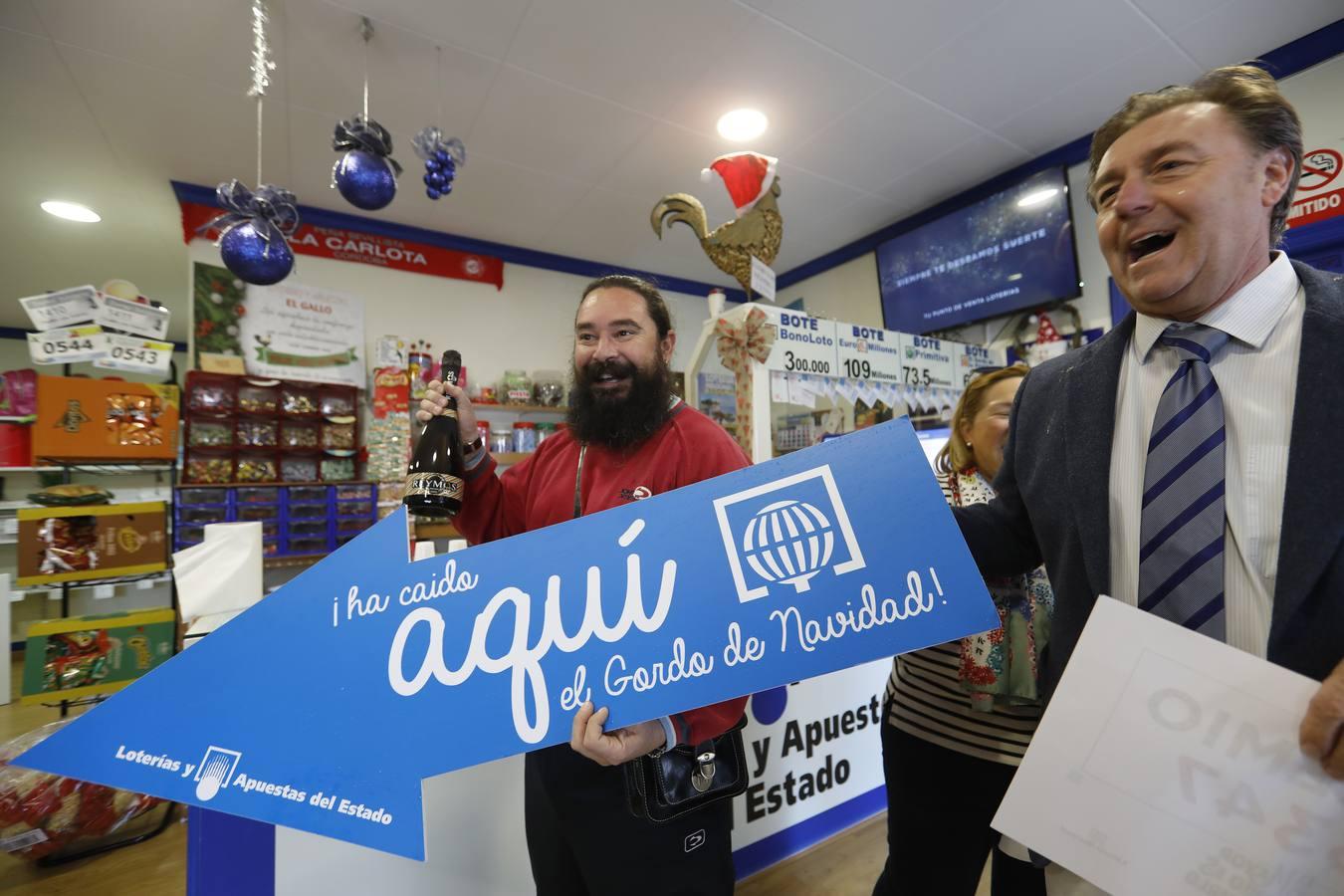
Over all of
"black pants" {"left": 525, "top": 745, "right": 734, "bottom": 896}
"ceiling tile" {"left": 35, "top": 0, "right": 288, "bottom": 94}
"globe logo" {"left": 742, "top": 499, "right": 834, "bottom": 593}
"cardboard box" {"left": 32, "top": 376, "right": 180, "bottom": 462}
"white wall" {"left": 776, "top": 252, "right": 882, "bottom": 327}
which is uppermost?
"ceiling tile" {"left": 35, "top": 0, "right": 288, "bottom": 94}

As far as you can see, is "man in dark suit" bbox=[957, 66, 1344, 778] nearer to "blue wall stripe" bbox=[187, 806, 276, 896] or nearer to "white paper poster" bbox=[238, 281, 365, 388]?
"blue wall stripe" bbox=[187, 806, 276, 896]

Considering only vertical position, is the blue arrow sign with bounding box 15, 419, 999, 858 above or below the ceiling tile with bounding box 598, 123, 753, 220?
below

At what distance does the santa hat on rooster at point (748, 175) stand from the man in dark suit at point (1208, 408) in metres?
1.56

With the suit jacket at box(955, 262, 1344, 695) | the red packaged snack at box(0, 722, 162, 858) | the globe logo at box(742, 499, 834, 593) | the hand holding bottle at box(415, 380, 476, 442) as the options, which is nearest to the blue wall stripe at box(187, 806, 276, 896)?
the hand holding bottle at box(415, 380, 476, 442)

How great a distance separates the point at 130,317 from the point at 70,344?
0.75 feet

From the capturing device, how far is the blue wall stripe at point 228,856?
3.04 ft

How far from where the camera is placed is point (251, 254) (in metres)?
2.07

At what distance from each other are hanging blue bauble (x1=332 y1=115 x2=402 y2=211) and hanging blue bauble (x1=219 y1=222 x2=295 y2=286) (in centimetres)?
39

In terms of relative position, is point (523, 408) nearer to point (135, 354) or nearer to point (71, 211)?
point (135, 354)

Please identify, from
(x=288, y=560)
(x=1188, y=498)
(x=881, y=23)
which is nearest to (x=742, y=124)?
(x=881, y=23)

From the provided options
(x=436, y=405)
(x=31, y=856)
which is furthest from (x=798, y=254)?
(x=31, y=856)

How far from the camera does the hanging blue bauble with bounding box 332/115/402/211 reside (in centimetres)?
200

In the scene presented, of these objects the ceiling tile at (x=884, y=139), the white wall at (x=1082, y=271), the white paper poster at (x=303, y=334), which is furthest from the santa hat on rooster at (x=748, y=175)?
the white paper poster at (x=303, y=334)

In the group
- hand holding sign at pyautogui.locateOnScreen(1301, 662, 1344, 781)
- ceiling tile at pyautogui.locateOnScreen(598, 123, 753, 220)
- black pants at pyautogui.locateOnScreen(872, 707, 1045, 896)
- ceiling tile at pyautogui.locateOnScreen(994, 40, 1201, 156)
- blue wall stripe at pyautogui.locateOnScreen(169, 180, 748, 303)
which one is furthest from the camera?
blue wall stripe at pyautogui.locateOnScreen(169, 180, 748, 303)
